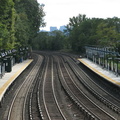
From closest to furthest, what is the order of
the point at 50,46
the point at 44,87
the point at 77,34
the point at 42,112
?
the point at 42,112
the point at 44,87
the point at 77,34
the point at 50,46

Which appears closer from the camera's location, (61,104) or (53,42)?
(61,104)

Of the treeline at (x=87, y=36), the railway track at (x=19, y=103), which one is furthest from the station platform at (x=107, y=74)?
the railway track at (x=19, y=103)

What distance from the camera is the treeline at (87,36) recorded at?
69.1m

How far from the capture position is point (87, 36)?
85188 mm

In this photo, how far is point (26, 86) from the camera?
3303 cm

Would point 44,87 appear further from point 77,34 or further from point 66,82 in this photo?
point 77,34

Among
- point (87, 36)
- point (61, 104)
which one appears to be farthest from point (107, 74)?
point (87, 36)

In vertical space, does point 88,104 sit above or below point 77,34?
below

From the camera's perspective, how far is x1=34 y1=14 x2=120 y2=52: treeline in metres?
69.1

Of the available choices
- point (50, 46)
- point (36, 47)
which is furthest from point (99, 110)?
point (36, 47)

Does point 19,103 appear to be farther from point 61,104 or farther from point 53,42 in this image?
point 53,42

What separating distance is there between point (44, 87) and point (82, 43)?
184ft

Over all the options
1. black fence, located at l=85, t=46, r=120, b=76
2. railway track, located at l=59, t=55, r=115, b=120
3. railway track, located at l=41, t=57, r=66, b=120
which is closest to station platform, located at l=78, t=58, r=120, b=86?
black fence, located at l=85, t=46, r=120, b=76

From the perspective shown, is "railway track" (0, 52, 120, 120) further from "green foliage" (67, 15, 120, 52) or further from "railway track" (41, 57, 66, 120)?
"green foliage" (67, 15, 120, 52)
